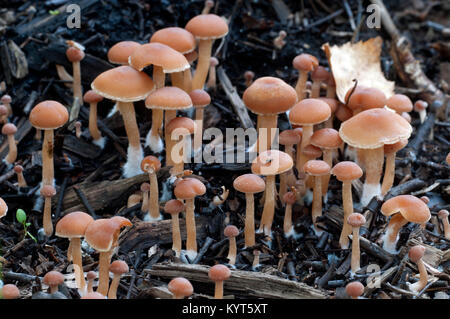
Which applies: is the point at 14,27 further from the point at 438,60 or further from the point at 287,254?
the point at 438,60

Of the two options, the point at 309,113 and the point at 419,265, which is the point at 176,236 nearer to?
the point at 309,113

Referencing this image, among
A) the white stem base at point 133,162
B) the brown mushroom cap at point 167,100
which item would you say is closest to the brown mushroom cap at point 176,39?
the brown mushroom cap at point 167,100

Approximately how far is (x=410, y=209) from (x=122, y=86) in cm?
249

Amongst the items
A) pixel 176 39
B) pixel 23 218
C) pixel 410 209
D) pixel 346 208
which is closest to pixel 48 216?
pixel 23 218

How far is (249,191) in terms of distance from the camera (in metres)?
3.79

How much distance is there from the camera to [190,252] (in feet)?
13.5

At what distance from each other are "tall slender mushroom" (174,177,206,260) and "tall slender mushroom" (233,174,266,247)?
29 centimetres

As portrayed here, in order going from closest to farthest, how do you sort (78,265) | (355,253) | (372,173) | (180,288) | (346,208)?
(180,288) < (78,265) < (355,253) < (346,208) < (372,173)

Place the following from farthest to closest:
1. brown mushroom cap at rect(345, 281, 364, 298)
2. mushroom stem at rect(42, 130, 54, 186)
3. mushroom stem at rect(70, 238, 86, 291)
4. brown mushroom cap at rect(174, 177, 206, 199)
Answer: mushroom stem at rect(42, 130, 54, 186), brown mushroom cap at rect(174, 177, 206, 199), mushroom stem at rect(70, 238, 86, 291), brown mushroom cap at rect(345, 281, 364, 298)

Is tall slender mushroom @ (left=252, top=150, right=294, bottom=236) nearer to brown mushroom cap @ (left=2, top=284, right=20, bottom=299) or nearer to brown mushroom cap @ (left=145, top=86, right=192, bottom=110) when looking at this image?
brown mushroom cap @ (left=145, top=86, right=192, bottom=110)

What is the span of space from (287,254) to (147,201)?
1.31m

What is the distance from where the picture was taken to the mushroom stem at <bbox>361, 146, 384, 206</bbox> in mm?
4383

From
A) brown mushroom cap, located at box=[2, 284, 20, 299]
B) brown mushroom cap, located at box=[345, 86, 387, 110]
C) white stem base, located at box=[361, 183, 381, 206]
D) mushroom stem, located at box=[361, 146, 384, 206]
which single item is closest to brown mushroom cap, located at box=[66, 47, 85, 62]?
brown mushroom cap, located at box=[2, 284, 20, 299]
